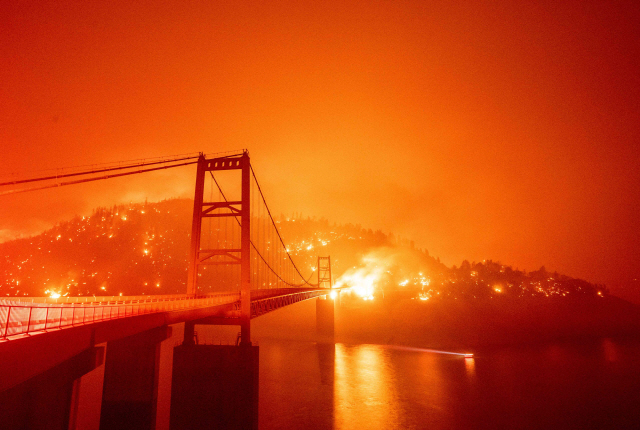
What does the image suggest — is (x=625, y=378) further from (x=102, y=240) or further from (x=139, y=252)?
(x=102, y=240)

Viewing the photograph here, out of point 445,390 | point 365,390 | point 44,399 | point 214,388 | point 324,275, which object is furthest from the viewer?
point 324,275

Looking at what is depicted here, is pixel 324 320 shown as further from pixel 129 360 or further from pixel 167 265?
pixel 167 265

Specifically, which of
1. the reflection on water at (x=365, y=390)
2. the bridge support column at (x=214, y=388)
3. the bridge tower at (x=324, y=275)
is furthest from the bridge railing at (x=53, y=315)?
the bridge tower at (x=324, y=275)

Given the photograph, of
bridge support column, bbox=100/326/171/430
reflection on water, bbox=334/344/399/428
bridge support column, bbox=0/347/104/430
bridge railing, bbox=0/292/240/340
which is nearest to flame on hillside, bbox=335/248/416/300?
reflection on water, bbox=334/344/399/428

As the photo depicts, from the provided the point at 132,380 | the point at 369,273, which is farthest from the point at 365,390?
the point at 369,273

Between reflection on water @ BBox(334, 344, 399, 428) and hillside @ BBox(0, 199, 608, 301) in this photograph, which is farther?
hillside @ BBox(0, 199, 608, 301)

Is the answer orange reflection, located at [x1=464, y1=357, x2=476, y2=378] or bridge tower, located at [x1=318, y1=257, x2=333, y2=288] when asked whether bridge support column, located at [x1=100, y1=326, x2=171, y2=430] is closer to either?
orange reflection, located at [x1=464, y1=357, x2=476, y2=378]
